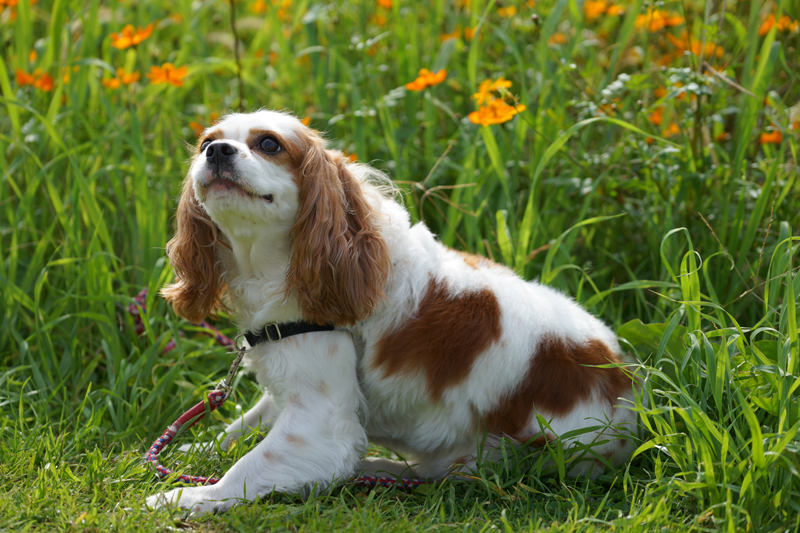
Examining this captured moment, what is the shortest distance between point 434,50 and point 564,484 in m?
3.33

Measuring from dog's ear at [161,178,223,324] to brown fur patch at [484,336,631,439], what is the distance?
123cm

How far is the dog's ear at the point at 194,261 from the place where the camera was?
Result: 2639 mm

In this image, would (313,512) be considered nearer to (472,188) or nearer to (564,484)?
(564,484)

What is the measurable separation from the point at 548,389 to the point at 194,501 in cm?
134

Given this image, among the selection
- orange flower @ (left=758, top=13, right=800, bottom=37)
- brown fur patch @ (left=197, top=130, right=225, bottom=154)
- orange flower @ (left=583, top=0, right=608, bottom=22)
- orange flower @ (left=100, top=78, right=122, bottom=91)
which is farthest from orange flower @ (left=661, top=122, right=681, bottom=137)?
orange flower @ (left=100, top=78, right=122, bottom=91)

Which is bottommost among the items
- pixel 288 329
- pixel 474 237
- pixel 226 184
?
pixel 474 237

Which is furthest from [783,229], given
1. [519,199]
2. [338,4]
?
[338,4]

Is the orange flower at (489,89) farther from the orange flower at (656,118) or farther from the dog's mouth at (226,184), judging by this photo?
the dog's mouth at (226,184)

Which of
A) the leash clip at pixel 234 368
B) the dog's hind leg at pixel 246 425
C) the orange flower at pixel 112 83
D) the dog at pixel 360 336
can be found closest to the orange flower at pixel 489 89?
the dog at pixel 360 336

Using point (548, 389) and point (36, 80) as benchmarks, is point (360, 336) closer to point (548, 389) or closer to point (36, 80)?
point (548, 389)

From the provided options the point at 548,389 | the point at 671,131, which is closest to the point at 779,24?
the point at 671,131

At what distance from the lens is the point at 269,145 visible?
2.43m

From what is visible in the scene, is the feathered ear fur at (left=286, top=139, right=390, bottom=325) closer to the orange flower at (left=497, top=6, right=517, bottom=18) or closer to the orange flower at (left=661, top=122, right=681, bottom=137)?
the orange flower at (left=661, top=122, right=681, bottom=137)

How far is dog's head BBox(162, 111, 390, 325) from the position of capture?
2291 mm
